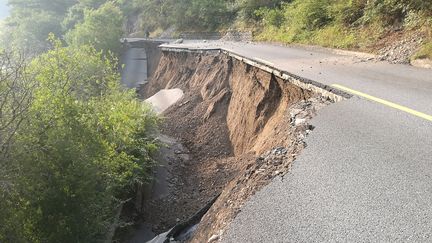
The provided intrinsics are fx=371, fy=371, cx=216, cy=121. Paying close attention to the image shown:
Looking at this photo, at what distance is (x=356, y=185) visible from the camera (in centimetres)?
472

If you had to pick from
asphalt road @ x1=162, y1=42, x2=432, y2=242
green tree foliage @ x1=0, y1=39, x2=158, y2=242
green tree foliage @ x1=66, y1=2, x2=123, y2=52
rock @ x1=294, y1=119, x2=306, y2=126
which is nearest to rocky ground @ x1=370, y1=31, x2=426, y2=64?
asphalt road @ x1=162, y1=42, x2=432, y2=242

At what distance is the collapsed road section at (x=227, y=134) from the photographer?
618cm

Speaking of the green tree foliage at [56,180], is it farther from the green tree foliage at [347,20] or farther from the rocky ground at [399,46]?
the green tree foliage at [347,20]

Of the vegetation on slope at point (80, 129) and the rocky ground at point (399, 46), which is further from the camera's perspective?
the rocky ground at point (399, 46)

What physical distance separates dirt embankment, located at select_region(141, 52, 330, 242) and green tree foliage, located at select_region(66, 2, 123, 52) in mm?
21903

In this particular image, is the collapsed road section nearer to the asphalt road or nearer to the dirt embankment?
the dirt embankment

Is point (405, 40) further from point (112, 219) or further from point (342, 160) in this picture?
point (112, 219)

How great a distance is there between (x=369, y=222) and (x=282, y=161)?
7.34 ft

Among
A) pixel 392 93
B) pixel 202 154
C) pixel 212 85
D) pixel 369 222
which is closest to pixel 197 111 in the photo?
pixel 212 85

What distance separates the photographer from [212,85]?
21.0m

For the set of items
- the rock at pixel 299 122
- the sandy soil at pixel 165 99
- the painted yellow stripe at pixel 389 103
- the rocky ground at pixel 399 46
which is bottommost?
the sandy soil at pixel 165 99

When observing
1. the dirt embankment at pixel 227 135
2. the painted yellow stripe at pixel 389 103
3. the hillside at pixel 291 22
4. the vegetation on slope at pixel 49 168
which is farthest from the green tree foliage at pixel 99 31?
the painted yellow stripe at pixel 389 103

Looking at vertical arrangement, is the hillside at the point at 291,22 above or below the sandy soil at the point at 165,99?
above

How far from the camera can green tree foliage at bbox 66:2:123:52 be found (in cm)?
4216
